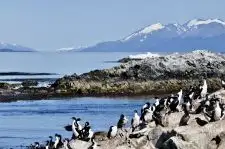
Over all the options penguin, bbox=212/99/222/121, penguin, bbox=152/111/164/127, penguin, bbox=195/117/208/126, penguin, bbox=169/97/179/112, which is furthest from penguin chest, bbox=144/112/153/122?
penguin, bbox=212/99/222/121

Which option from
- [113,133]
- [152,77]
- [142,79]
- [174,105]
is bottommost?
[113,133]

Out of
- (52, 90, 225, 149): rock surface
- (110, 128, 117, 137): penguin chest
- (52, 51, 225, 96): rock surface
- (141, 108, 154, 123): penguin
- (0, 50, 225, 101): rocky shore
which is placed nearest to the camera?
(52, 90, 225, 149): rock surface

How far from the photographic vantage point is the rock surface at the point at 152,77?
7194 centimetres

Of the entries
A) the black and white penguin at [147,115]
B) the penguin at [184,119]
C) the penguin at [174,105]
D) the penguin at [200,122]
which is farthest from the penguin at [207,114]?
the black and white penguin at [147,115]

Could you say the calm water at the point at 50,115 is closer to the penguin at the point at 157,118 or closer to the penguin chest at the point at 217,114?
the penguin at the point at 157,118

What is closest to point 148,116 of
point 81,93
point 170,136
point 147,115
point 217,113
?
point 147,115

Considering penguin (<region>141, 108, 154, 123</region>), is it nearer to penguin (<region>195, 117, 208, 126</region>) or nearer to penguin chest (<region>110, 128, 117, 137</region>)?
penguin chest (<region>110, 128, 117, 137</region>)

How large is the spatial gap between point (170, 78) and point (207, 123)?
47947 mm

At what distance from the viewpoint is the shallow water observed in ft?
142

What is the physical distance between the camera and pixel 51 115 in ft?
183

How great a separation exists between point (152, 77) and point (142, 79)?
43.2 inches

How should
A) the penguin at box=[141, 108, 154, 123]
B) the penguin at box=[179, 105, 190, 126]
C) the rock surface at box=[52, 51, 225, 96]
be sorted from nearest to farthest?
the penguin at box=[179, 105, 190, 126] → the penguin at box=[141, 108, 154, 123] → the rock surface at box=[52, 51, 225, 96]

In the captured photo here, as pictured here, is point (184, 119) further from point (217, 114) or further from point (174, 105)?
point (174, 105)

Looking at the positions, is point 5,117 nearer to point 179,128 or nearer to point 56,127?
point 56,127
